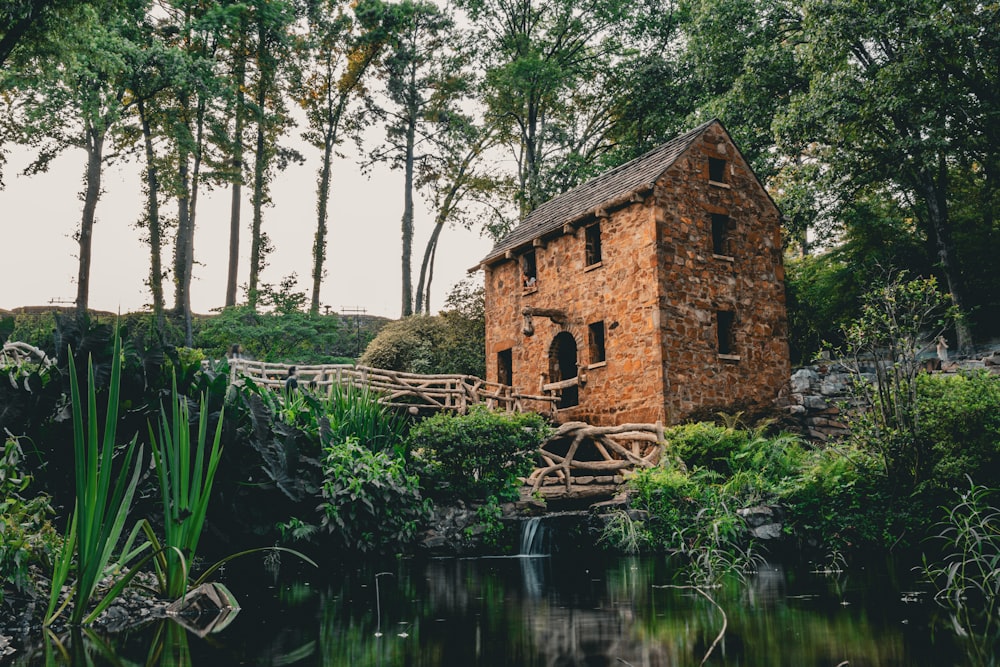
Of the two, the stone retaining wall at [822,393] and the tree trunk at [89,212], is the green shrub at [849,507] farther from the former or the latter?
the tree trunk at [89,212]

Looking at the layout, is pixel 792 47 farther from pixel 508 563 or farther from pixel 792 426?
pixel 508 563

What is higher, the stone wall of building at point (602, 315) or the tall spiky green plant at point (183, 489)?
the stone wall of building at point (602, 315)

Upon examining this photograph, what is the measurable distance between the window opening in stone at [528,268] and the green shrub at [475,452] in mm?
9839

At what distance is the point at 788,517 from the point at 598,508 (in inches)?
105

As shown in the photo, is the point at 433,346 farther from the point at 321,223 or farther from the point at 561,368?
the point at 321,223

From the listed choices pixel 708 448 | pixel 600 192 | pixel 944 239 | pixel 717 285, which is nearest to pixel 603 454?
pixel 708 448

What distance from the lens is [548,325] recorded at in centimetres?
1973

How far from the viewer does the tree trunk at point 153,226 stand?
25094 mm

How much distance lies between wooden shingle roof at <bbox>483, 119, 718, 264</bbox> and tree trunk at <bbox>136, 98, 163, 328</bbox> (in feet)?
38.8

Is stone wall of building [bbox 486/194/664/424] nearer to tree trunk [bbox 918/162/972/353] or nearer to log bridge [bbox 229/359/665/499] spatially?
log bridge [bbox 229/359/665/499]

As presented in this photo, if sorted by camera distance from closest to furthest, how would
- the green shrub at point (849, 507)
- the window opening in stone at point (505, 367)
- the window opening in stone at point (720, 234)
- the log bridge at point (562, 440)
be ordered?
the green shrub at point (849, 507)
the log bridge at point (562, 440)
the window opening in stone at point (720, 234)
the window opening in stone at point (505, 367)

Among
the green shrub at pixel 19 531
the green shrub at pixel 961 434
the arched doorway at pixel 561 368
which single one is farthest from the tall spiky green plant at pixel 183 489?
the arched doorway at pixel 561 368

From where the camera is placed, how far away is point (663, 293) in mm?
16359

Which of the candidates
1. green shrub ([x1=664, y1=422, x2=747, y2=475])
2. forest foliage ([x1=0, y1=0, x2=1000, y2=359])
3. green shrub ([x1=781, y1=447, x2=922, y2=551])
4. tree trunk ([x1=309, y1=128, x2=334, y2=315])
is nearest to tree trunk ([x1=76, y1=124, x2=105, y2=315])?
forest foliage ([x1=0, y1=0, x2=1000, y2=359])
